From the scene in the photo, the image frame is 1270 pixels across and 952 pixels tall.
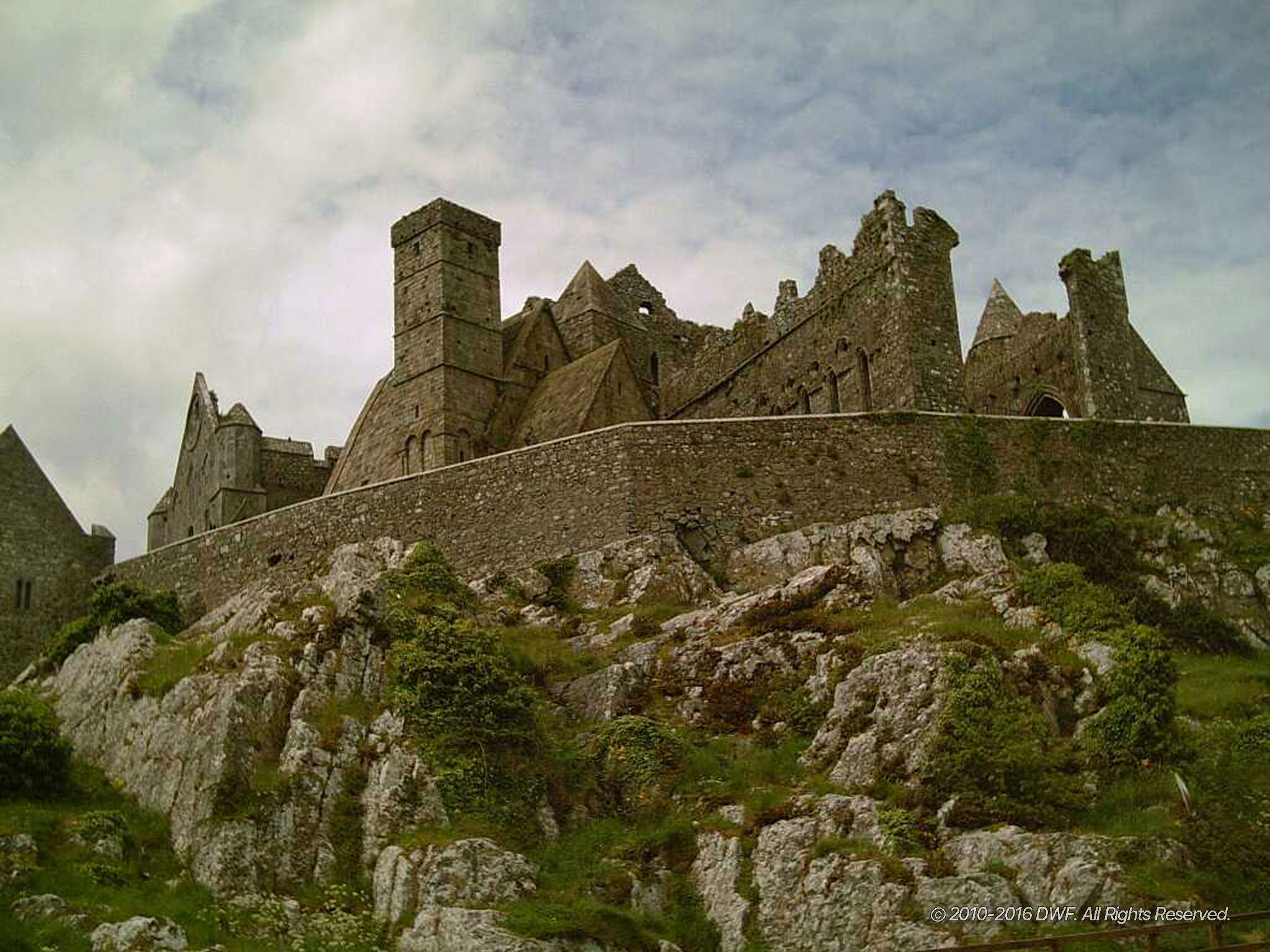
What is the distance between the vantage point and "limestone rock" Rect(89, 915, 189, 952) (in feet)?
71.2

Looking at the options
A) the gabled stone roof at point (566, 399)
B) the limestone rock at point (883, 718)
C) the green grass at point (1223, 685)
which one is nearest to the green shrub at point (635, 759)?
the limestone rock at point (883, 718)

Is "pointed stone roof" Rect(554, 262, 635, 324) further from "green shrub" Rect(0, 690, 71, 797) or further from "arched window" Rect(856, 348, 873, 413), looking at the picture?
"green shrub" Rect(0, 690, 71, 797)

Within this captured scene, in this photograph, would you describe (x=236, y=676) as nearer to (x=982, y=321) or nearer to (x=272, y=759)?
(x=272, y=759)

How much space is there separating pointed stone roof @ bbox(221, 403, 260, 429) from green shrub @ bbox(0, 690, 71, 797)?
2040 cm

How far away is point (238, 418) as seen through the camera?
48094 millimetres

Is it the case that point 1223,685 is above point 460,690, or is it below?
below

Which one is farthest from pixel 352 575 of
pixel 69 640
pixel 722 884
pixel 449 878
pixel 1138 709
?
pixel 1138 709

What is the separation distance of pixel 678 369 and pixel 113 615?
840 inches

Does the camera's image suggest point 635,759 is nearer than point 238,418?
Yes

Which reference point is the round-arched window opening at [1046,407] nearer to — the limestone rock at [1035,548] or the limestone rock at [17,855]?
the limestone rock at [1035,548]

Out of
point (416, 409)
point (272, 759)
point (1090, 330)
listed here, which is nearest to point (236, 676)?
point (272, 759)

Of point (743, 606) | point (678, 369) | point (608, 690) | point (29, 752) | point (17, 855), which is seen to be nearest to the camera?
point (17, 855)

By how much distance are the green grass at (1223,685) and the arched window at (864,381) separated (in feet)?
35.5

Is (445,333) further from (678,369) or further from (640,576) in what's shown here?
(640,576)
